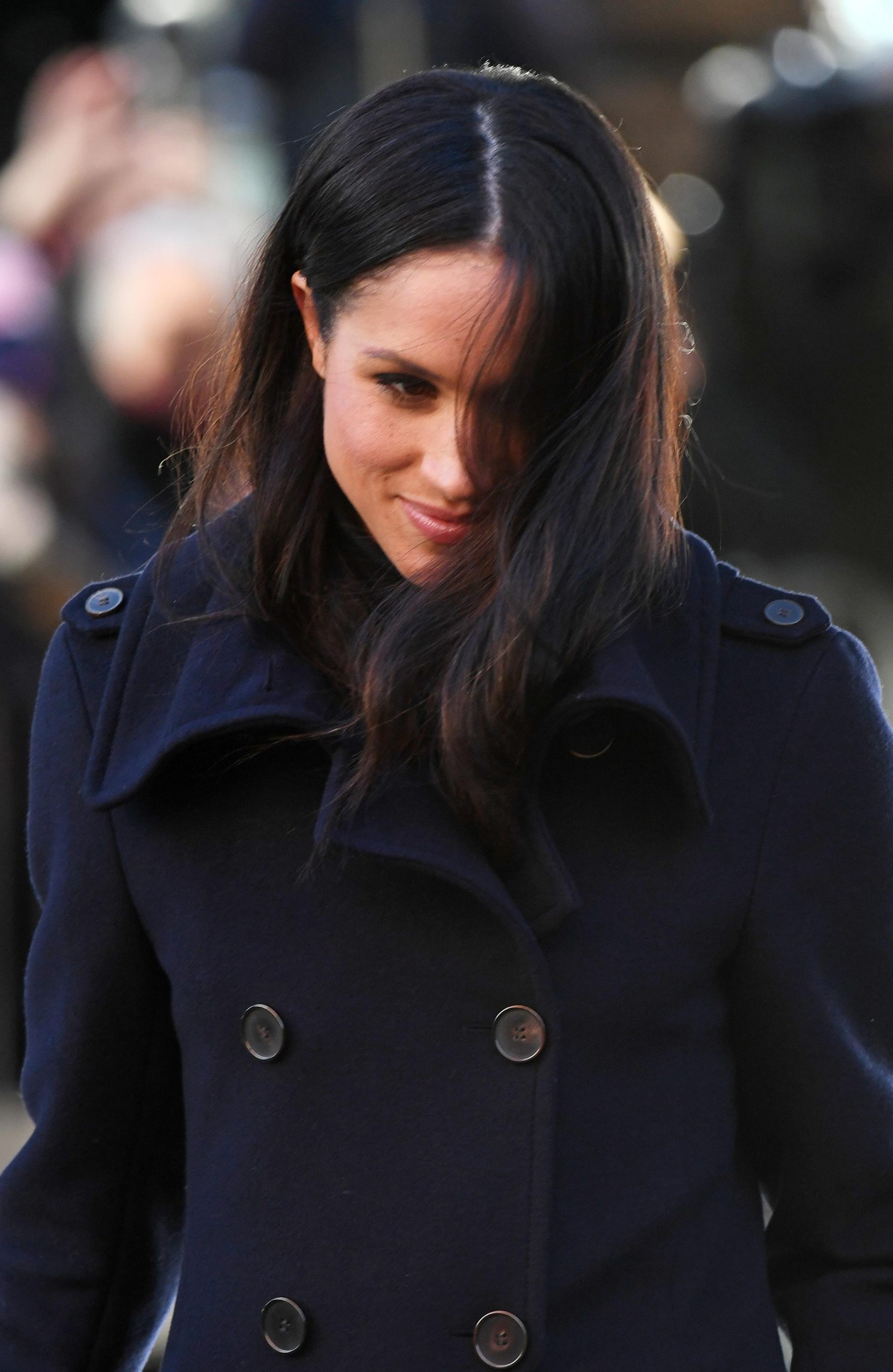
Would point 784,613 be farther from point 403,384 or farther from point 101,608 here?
point 101,608

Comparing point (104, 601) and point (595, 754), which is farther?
point (104, 601)

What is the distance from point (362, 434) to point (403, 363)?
3.6 inches

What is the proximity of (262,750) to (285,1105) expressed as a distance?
1.07 ft

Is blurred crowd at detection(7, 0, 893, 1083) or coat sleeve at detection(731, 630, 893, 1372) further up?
coat sleeve at detection(731, 630, 893, 1372)

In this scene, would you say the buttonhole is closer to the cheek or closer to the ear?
the cheek

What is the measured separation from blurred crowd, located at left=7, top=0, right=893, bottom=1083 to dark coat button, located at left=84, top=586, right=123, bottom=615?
7.06ft

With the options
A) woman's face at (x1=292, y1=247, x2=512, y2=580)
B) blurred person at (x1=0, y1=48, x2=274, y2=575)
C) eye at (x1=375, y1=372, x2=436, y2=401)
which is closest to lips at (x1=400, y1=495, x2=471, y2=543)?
woman's face at (x1=292, y1=247, x2=512, y2=580)

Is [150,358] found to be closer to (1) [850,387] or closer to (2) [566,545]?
(1) [850,387]

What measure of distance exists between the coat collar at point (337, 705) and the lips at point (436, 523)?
0.56ft

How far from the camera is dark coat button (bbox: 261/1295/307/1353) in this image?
159cm

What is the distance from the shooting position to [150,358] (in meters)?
4.11

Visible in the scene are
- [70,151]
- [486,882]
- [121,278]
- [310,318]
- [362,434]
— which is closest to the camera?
[486,882]

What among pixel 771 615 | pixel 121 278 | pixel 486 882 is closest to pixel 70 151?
pixel 121 278

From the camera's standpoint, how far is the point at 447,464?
1.61 m
